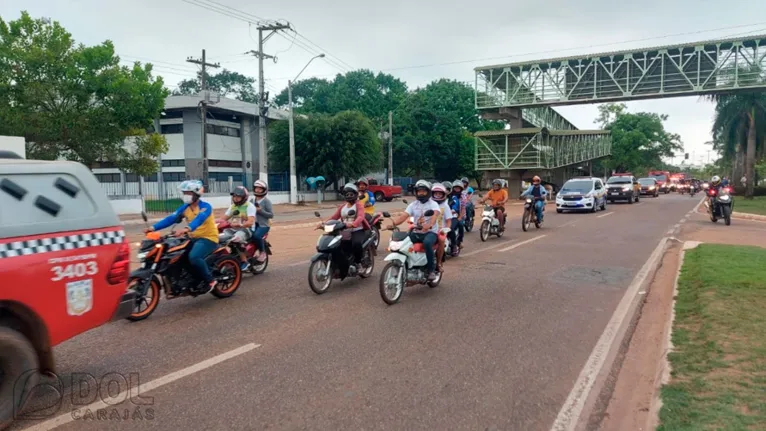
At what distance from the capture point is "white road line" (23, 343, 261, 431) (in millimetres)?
A: 3881

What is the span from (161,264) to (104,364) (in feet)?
5.97

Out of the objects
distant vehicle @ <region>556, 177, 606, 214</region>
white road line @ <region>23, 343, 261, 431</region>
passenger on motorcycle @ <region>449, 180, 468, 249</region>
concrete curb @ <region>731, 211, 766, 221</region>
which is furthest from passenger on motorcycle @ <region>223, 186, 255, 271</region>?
concrete curb @ <region>731, 211, 766, 221</region>

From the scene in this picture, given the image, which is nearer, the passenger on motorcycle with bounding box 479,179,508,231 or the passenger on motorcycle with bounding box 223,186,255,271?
the passenger on motorcycle with bounding box 223,186,255,271

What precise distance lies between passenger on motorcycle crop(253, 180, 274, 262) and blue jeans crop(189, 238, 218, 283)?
2.53 m

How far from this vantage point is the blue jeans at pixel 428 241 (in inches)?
322

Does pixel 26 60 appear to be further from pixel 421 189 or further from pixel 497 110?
pixel 497 110

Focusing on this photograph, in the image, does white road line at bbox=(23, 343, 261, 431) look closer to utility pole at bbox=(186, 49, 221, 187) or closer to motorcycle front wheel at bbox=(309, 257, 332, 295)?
motorcycle front wheel at bbox=(309, 257, 332, 295)

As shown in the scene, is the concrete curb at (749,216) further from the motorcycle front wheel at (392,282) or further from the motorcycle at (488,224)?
the motorcycle front wheel at (392,282)

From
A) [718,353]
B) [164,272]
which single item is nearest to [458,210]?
[164,272]

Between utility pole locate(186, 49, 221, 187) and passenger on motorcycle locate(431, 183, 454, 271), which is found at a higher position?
utility pole locate(186, 49, 221, 187)

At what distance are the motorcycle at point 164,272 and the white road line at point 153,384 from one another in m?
1.56

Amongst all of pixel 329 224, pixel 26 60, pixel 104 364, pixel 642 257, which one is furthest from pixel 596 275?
pixel 26 60

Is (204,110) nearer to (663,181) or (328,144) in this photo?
(328,144)

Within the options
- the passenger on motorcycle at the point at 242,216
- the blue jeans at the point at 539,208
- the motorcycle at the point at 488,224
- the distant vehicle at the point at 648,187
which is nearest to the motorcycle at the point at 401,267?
the passenger on motorcycle at the point at 242,216
